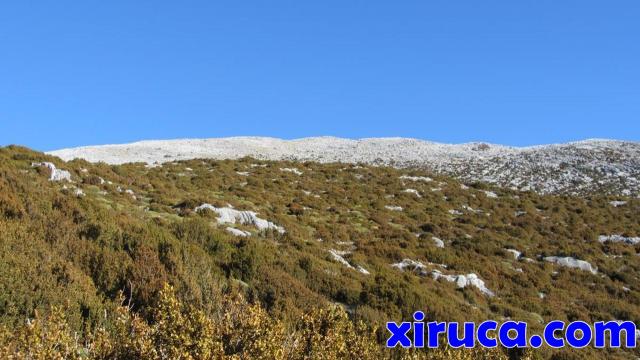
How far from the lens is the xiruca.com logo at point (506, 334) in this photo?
33.0 feet

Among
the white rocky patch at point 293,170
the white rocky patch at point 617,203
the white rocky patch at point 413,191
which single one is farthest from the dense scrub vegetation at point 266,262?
the white rocky patch at point 293,170

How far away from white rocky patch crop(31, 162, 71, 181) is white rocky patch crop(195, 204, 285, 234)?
468 cm

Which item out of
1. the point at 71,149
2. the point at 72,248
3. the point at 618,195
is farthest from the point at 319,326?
the point at 71,149

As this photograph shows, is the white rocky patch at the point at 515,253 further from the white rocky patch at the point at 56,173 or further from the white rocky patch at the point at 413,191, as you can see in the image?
the white rocky patch at the point at 56,173

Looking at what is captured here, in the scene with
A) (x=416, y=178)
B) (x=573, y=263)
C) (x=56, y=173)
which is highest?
(x=416, y=178)

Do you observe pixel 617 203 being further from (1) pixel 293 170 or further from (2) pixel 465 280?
(2) pixel 465 280

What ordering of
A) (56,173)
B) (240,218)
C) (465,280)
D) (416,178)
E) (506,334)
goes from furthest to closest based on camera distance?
(416,178)
(240,218)
(56,173)
(465,280)
(506,334)

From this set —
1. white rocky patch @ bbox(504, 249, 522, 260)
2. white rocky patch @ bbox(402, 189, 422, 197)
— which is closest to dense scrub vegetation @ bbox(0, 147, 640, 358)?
white rocky patch @ bbox(402, 189, 422, 197)

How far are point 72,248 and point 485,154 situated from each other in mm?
47783

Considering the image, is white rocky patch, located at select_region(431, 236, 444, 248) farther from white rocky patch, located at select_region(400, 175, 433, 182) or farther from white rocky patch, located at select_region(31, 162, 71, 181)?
white rocky patch, located at select_region(400, 175, 433, 182)

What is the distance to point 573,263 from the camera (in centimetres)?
1977

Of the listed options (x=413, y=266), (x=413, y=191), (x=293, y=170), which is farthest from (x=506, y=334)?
→ (x=293, y=170)

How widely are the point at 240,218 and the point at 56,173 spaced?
6516 millimetres

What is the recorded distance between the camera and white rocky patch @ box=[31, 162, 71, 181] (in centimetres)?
1667
